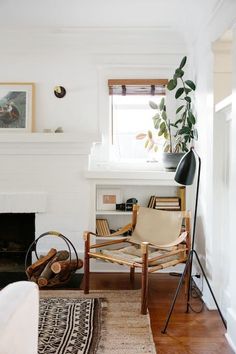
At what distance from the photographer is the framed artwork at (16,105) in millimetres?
4281

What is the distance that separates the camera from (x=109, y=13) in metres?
3.76

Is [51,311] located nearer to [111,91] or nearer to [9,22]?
[111,91]

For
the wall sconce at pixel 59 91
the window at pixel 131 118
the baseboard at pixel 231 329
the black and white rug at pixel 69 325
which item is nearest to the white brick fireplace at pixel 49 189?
the window at pixel 131 118

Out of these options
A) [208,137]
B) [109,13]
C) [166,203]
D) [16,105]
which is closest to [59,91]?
[16,105]

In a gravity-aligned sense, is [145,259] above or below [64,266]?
above

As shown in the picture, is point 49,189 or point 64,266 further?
point 49,189

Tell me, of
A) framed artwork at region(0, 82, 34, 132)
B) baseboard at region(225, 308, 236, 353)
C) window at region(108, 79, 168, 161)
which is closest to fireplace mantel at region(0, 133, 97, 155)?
framed artwork at region(0, 82, 34, 132)

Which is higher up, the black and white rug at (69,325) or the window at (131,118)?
the window at (131,118)

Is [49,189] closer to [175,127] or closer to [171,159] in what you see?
[171,159]

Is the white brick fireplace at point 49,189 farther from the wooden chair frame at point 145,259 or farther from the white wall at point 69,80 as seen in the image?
the wooden chair frame at point 145,259

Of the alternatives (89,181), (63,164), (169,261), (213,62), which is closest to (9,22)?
(63,164)

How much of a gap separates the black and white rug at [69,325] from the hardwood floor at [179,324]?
438mm

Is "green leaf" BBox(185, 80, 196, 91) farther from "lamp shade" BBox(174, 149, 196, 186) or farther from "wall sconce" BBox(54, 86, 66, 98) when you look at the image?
"wall sconce" BBox(54, 86, 66, 98)

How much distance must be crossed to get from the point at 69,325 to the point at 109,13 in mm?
2872
